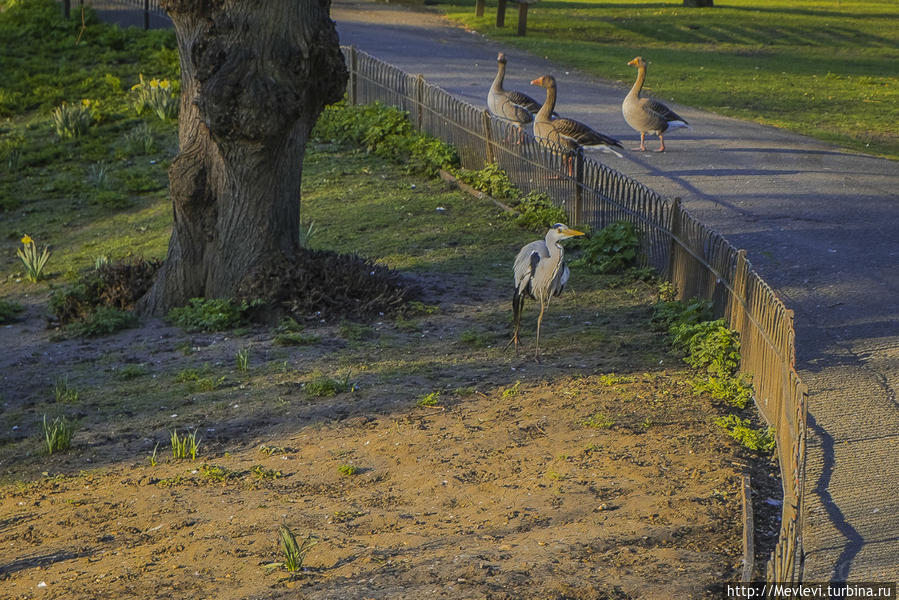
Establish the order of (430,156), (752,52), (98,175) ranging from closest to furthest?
(430,156), (98,175), (752,52)

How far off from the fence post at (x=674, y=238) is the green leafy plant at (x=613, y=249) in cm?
96

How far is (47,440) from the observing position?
8.79 meters

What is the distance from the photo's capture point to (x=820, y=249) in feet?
41.1

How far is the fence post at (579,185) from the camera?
13.7 m

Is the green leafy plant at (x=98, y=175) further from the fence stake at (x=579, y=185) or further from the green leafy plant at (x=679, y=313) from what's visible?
the green leafy plant at (x=679, y=313)

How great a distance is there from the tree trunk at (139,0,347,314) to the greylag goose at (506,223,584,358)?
9.73ft

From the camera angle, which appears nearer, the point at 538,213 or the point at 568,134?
the point at 538,213

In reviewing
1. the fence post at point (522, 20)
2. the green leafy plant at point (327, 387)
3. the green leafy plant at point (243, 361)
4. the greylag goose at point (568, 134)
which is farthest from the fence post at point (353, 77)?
the green leafy plant at point (327, 387)

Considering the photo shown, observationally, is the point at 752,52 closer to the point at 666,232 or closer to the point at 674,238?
the point at 666,232

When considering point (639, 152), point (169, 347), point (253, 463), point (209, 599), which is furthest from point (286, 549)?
point (639, 152)

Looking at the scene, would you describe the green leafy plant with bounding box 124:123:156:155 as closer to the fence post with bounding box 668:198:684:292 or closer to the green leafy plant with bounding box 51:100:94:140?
the green leafy plant with bounding box 51:100:94:140

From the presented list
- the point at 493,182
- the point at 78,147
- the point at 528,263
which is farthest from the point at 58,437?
the point at 78,147

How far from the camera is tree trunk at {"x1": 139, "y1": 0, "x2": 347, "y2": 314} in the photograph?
36.7ft

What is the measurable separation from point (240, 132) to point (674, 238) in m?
4.59
